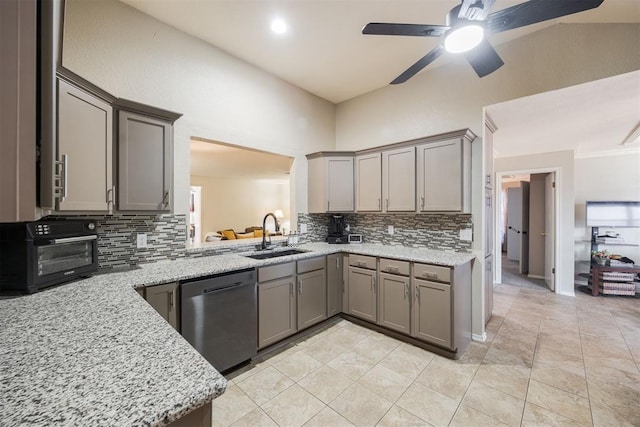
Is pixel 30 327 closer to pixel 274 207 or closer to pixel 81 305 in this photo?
pixel 81 305

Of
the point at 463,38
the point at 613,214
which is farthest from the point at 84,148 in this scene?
the point at 613,214

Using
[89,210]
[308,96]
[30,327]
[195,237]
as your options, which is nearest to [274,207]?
[195,237]

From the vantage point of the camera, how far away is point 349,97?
388 centimetres

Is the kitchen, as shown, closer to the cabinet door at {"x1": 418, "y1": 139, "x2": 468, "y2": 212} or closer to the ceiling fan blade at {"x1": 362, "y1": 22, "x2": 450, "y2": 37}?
the cabinet door at {"x1": 418, "y1": 139, "x2": 468, "y2": 212}

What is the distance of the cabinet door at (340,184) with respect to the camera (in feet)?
11.4

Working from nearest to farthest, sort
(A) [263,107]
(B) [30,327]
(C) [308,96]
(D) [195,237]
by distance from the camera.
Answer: (B) [30,327] → (A) [263,107] → (C) [308,96] → (D) [195,237]

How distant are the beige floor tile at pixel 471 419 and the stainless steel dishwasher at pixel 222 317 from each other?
1.59 metres

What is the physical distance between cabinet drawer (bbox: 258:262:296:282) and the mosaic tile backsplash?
38.3 inches

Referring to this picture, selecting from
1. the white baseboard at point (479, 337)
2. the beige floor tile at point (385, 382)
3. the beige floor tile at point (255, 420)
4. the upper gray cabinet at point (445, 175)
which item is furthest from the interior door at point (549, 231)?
the beige floor tile at point (255, 420)

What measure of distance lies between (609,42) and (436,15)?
140 centimetres

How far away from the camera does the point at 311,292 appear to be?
2.83 meters

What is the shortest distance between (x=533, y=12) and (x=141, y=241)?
307 centimetres

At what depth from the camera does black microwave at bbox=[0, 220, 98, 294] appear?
1.36 meters

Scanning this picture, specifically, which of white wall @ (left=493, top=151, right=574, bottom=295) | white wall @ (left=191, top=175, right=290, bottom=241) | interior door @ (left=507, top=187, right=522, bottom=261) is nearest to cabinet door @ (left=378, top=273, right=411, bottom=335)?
white wall @ (left=493, top=151, right=574, bottom=295)
